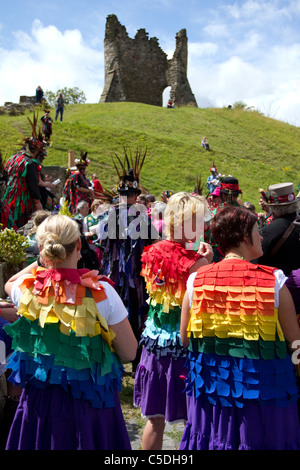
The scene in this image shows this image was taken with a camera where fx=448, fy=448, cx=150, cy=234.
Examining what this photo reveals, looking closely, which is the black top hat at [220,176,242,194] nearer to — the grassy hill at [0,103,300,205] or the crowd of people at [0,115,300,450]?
the crowd of people at [0,115,300,450]

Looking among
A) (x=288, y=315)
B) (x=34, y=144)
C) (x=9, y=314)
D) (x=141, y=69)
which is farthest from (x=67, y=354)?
(x=141, y=69)

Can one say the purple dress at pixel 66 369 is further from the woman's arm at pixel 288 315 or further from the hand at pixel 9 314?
the woman's arm at pixel 288 315

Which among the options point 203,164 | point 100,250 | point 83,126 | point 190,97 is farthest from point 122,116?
point 100,250

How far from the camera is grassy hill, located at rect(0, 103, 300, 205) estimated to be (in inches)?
624

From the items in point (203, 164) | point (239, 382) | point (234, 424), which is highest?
point (203, 164)

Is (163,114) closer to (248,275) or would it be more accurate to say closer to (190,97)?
(190,97)

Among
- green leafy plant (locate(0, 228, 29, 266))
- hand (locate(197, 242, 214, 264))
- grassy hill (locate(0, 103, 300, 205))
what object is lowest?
hand (locate(197, 242, 214, 264))

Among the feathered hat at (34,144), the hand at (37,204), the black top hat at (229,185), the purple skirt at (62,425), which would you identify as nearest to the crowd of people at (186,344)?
the purple skirt at (62,425)

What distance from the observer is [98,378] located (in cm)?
207

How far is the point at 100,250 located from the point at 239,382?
3.55m

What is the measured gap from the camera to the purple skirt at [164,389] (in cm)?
291

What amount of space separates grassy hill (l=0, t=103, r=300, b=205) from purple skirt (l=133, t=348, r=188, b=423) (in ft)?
28.6

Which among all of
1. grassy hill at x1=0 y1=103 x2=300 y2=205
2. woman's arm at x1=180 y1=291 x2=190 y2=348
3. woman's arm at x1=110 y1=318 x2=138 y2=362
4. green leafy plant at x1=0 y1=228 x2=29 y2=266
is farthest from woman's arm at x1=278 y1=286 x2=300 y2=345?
grassy hill at x1=0 y1=103 x2=300 y2=205

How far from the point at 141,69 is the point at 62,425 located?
1536 inches
